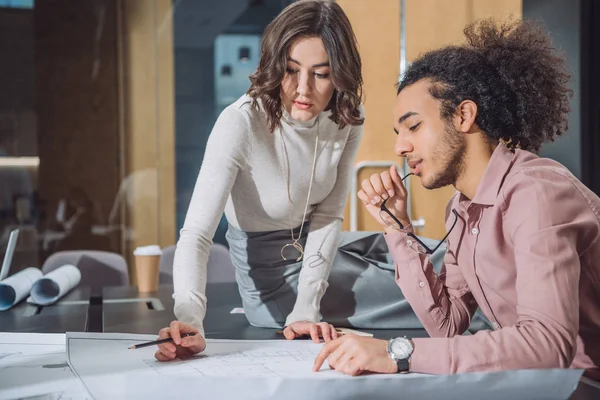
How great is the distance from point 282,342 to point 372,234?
35.4 inches

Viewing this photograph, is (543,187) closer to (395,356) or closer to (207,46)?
(395,356)

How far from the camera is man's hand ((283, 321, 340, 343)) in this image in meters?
1.38

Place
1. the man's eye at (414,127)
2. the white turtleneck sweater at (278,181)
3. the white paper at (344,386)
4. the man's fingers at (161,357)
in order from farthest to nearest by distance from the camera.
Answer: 1. the white turtleneck sweater at (278,181)
2. the man's eye at (414,127)
3. the man's fingers at (161,357)
4. the white paper at (344,386)

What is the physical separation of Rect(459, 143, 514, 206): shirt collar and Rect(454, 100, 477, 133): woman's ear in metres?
0.07

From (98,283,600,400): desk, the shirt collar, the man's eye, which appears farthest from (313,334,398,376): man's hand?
(98,283,600,400): desk

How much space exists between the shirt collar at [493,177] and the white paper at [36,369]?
74 cm

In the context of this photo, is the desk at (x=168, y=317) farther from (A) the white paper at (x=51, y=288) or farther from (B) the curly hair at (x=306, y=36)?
(B) the curly hair at (x=306, y=36)

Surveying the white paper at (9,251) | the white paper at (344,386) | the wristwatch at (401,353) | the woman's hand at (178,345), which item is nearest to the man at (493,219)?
the wristwatch at (401,353)

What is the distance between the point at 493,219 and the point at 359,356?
1.29ft

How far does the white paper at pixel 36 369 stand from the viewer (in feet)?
3.11

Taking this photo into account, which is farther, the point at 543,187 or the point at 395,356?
the point at 543,187

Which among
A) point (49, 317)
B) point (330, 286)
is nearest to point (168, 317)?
point (49, 317)

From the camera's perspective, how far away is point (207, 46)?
470 centimetres

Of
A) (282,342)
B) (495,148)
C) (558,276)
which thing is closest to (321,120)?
(495,148)
